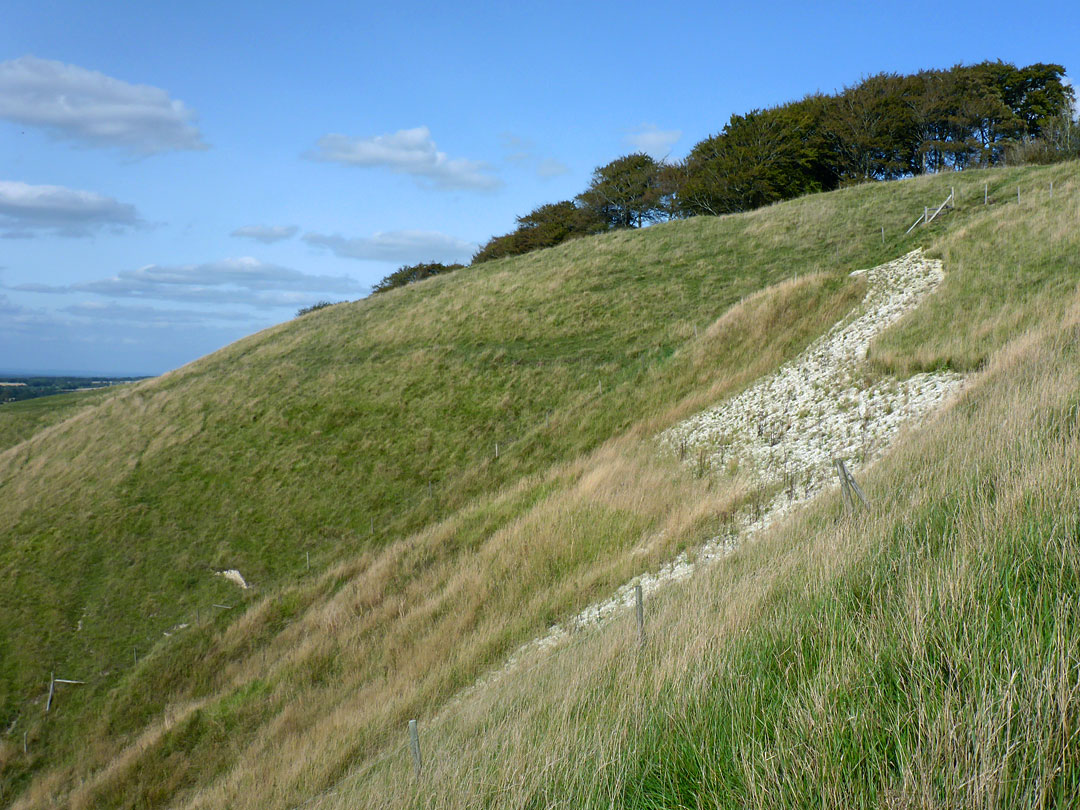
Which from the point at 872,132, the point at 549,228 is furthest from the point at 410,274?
the point at 872,132

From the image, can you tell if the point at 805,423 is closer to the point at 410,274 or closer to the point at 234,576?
the point at 234,576

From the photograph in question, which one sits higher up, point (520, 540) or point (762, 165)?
point (762, 165)

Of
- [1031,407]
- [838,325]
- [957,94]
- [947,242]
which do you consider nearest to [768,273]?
[947,242]

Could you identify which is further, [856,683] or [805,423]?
[805,423]

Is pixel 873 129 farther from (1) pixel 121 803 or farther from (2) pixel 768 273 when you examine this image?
(1) pixel 121 803

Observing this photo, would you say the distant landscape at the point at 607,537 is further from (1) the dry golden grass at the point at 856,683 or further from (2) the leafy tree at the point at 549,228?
(2) the leafy tree at the point at 549,228

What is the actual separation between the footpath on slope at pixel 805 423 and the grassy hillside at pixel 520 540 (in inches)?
28.8

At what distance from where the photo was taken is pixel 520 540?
15.7 metres

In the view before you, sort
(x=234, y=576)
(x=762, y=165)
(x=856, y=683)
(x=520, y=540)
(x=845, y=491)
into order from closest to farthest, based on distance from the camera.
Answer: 1. (x=856, y=683)
2. (x=845, y=491)
3. (x=520, y=540)
4. (x=234, y=576)
5. (x=762, y=165)

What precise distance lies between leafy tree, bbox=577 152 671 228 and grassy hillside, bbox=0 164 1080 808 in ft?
71.4

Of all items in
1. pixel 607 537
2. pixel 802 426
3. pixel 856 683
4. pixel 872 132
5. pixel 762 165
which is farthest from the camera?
pixel 872 132

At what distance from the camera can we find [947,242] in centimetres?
2317

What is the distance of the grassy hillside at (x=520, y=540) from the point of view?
3744 millimetres

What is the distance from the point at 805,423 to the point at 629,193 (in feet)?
180
